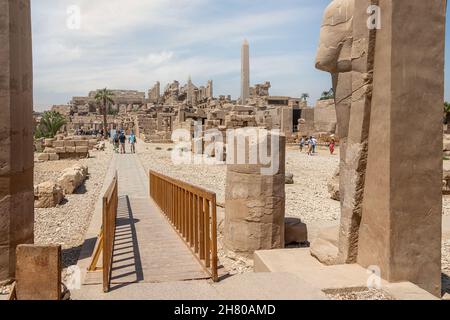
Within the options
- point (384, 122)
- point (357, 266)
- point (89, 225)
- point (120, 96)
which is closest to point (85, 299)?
point (357, 266)

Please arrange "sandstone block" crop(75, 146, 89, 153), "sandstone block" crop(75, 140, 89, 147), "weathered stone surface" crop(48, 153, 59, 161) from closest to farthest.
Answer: "weathered stone surface" crop(48, 153, 59, 161) → "sandstone block" crop(75, 146, 89, 153) → "sandstone block" crop(75, 140, 89, 147)

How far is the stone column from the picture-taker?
3.52 meters

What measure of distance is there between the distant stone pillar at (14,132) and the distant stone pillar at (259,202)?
9.99 ft

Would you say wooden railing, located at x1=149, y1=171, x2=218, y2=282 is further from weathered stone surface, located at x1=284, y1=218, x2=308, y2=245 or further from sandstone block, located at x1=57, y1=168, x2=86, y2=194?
sandstone block, located at x1=57, y1=168, x2=86, y2=194

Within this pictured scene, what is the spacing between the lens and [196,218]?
4879 millimetres

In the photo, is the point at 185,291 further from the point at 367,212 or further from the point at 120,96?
the point at 120,96

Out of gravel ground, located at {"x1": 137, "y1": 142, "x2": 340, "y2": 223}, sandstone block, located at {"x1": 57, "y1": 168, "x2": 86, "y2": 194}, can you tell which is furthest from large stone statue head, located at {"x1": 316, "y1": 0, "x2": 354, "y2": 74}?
sandstone block, located at {"x1": 57, "y1": 168, "x2": 86, "y2": 194}

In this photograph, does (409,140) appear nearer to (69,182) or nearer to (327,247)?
(327,247)

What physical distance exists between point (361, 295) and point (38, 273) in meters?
2.72

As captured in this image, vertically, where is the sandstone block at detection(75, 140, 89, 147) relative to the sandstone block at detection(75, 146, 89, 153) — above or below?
above

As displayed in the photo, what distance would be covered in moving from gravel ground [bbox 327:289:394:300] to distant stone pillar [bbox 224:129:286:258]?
3009 millimetres

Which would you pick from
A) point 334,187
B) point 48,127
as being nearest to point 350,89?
point 334,187

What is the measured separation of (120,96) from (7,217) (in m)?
89.7

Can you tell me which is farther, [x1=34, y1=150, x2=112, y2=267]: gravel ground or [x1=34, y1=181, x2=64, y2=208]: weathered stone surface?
[x1=34, y1=181, x2=64, y2=208]: weathered stone surface
